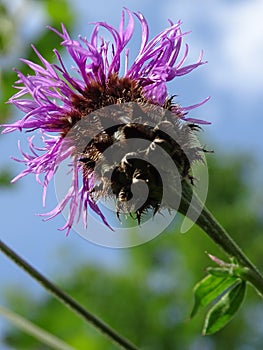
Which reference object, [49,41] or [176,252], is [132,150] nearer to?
[49,41]

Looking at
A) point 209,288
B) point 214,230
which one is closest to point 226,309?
point 209,288

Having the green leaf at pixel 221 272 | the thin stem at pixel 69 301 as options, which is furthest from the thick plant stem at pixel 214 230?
the thin stem at pixel 69 301

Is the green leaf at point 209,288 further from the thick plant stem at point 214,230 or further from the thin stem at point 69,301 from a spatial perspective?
the thin stem at point 69,301

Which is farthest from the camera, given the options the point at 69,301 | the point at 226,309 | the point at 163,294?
the point at 163,294

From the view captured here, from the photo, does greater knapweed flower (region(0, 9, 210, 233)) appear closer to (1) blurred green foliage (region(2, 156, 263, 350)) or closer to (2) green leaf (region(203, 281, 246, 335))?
(2) green leaf (region(203, 281, 246, 335))

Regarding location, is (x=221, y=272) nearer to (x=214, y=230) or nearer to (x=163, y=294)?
(x=214, y=230)

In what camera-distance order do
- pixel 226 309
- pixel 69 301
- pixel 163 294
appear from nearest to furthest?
pixel 69 301 → pixel 226 309 → pixel 163 294

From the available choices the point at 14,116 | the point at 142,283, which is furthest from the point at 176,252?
the point at 14,116
